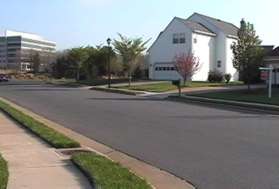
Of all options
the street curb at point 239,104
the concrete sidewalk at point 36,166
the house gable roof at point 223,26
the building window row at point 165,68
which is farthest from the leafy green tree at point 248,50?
the concrete sidewalk at point 36,166

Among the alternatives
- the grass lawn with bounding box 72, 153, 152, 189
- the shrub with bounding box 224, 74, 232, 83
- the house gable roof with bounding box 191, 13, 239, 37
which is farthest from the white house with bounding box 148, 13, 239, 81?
the grass lawn with bounding box 72, 153, 152, 189

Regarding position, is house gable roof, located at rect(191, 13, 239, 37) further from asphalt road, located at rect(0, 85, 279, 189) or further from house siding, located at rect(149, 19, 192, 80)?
asphalt road, located at rect(0, 85, 279, 189)

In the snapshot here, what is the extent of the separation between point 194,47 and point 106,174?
54.2 metres

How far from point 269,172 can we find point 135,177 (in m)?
2.68

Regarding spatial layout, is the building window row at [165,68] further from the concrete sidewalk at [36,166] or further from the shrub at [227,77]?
the concrete sidewalk at [36,166]

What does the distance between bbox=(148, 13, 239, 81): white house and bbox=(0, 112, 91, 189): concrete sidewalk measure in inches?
1939

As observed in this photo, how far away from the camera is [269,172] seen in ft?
34.2

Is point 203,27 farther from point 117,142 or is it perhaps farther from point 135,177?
point 135,177

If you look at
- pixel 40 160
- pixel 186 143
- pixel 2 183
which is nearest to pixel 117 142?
pixel 186 143

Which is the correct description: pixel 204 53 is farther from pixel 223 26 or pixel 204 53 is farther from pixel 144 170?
pixel 144 170

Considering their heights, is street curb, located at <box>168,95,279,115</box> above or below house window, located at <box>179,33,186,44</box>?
below

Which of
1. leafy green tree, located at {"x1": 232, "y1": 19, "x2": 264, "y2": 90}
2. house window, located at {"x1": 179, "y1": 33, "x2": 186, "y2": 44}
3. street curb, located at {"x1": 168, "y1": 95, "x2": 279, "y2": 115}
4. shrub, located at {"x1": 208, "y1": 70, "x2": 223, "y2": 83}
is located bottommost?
street curb, located at {"x1": 168, "y1": 95, "x2": 279, "y2": 115}

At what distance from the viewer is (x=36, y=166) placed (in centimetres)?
1044

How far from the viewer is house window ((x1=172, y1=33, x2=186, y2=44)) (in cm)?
6334
